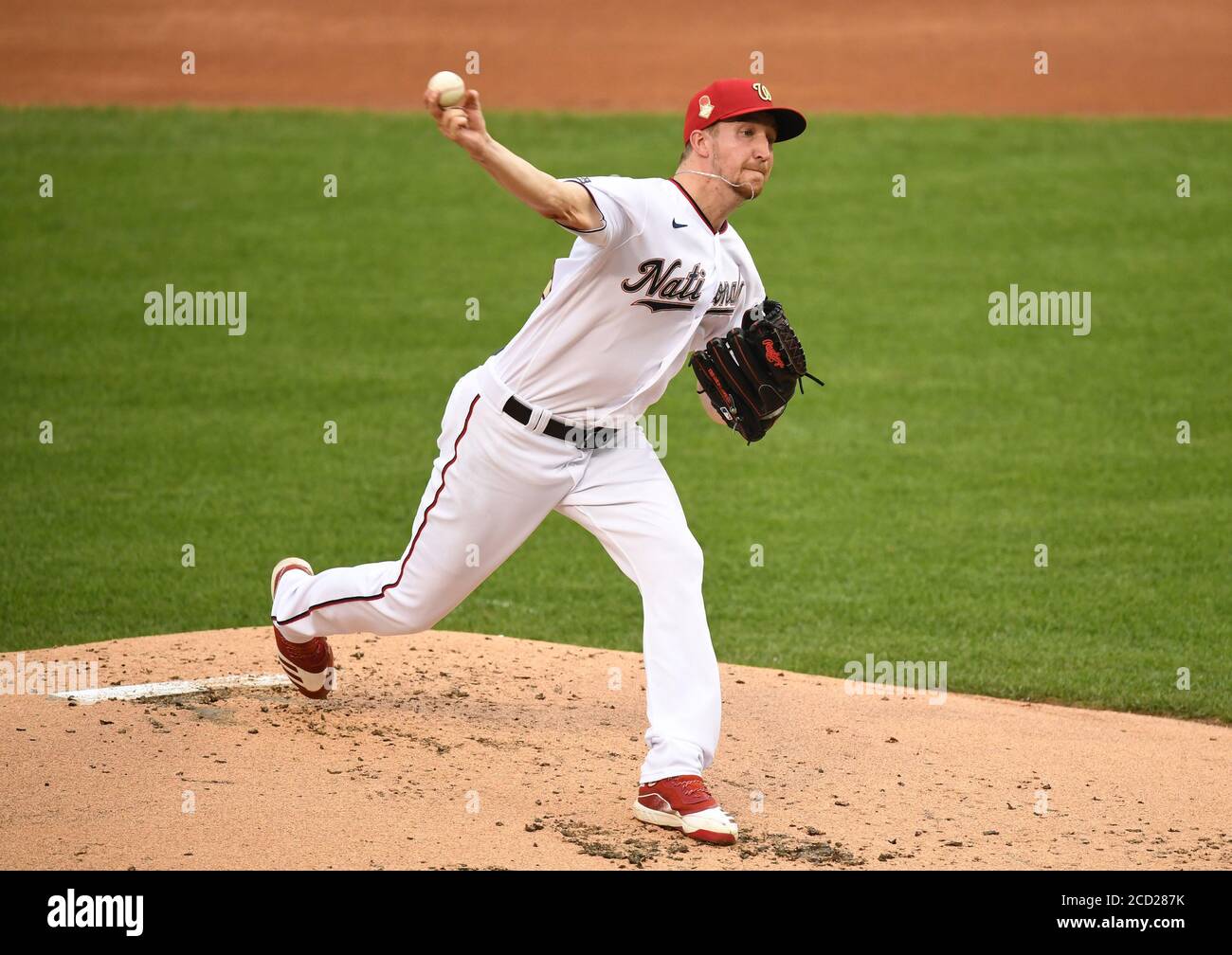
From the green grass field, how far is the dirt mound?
993 mm

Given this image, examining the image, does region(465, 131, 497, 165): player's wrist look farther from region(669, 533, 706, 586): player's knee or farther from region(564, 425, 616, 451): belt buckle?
region(669, 533, 706, 586): player's knee

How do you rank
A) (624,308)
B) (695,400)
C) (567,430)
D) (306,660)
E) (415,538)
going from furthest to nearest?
(695,400)
(306,660)
(415,538)
(567,430)
(624,308)

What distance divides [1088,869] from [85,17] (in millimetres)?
20487

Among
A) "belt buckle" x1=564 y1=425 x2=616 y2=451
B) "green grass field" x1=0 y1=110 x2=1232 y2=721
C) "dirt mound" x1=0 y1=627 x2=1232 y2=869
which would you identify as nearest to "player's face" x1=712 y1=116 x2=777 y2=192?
"belt buckle" x1=564 y1=425 x2=616 y2=451

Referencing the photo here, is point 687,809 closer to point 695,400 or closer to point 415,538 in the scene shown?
point 415,538

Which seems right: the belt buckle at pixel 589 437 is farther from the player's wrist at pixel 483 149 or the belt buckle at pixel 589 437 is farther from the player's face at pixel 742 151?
the player's wrist at pixel 483 149

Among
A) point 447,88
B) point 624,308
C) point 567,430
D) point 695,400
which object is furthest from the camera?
point 695,400

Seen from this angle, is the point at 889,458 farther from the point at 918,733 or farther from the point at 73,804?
the point at 73,804

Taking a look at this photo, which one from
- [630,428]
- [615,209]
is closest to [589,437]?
[630,428]

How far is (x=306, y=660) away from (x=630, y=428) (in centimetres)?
148

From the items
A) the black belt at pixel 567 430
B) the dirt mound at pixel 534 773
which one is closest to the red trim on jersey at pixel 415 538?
the black belt at pixel 567 430

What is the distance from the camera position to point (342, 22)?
880 inches

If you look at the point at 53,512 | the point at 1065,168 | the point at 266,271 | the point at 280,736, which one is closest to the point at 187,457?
the point at 53,512

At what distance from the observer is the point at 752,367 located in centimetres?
536
